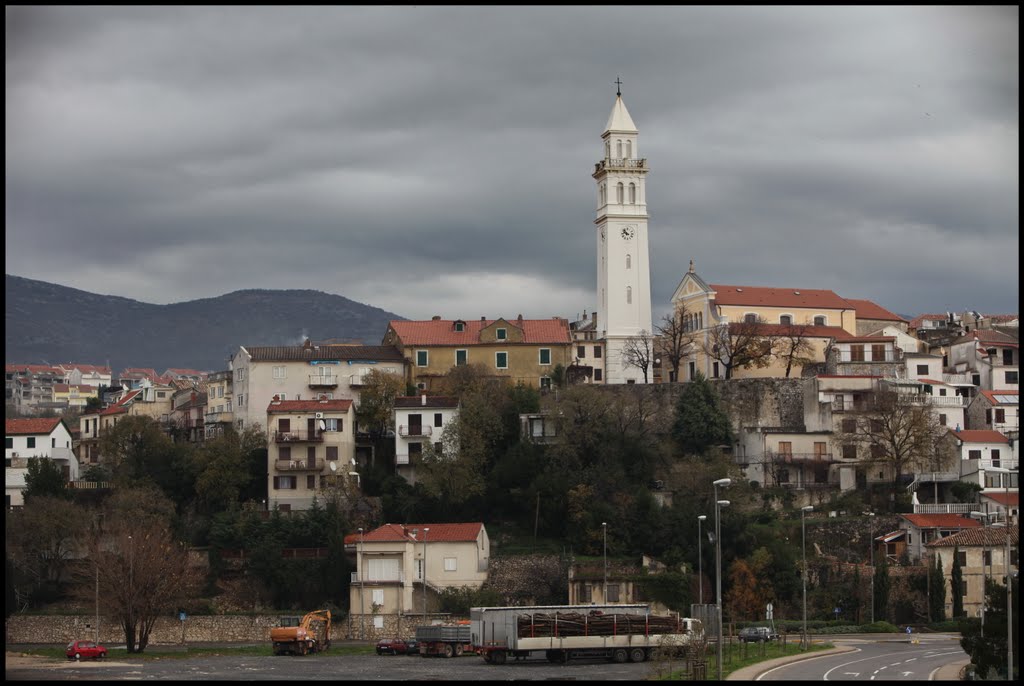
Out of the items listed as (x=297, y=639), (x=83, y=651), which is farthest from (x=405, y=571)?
(x=83, y=651)

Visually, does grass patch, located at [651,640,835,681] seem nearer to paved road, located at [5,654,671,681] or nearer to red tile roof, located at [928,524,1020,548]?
paved road, located at [5,654,671,681]

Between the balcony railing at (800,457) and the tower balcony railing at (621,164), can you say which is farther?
the tower balcony railing at (621,164)

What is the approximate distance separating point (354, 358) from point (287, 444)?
11.7 metres

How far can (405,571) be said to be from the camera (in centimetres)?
7969

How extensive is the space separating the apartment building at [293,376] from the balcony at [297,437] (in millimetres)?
6947

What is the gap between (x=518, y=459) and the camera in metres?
87.9

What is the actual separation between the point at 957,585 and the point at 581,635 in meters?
27.8

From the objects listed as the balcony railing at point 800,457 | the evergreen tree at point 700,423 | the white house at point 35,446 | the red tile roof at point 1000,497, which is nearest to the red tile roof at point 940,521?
the red tile roof at point 1000,497

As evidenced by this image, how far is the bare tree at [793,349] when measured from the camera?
4134 inches

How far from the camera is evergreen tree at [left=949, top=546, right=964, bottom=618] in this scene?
77.2 metres

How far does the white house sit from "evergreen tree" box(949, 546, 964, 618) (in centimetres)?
5436

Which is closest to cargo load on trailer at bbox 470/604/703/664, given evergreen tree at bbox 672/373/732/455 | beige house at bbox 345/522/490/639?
beige house at bbox 345/522/490/639

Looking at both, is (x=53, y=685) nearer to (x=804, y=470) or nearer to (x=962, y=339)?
(x=804, y=470)

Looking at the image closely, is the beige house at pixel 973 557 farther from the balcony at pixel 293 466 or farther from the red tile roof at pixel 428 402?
the balcony at pixel 293 466
